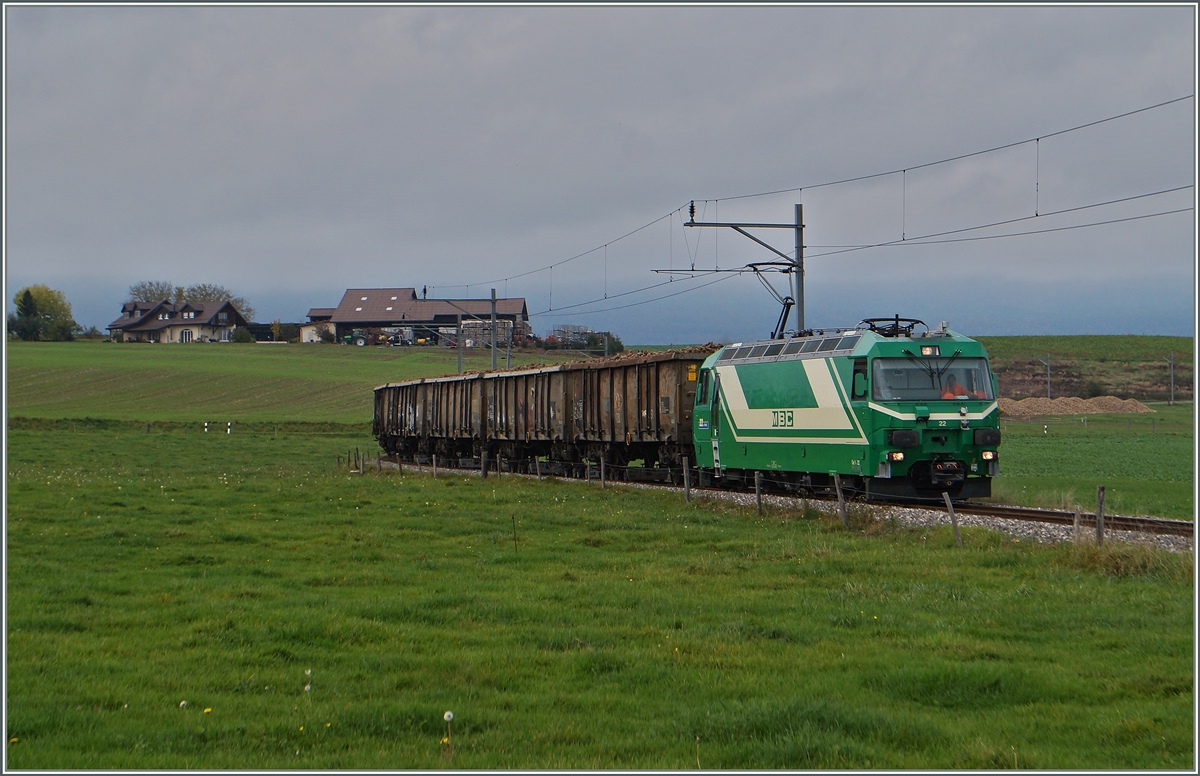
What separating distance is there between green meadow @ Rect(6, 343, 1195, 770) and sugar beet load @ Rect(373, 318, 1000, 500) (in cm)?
186

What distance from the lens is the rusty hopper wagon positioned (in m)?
28.3

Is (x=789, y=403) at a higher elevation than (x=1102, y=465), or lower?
higher

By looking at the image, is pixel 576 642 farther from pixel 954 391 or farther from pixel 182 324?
pixel 182 324

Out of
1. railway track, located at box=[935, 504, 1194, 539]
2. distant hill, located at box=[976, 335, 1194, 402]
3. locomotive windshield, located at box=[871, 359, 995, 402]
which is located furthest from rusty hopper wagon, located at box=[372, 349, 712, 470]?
distant hill, located at box=[976, 335, 1194, 402]

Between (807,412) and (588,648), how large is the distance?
1292 cm

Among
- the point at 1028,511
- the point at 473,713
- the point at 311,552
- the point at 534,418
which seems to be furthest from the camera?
the point at 534,418

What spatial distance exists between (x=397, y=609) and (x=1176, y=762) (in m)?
7.37

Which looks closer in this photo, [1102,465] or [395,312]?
[1102,465]


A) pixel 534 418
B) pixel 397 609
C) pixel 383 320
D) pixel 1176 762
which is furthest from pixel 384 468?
pixel 383 320

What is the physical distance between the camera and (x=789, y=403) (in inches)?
874

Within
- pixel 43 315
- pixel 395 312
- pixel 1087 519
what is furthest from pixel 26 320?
pixel 1087 519

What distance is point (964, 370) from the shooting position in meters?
20.5

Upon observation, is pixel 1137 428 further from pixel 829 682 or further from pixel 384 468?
pixel 829 682

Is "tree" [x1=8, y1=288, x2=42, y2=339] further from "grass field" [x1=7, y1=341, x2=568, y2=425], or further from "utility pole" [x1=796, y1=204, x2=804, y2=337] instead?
"utility pole" [x1=796, y1=204, x2=804, y2=337]
